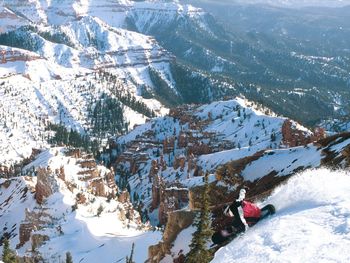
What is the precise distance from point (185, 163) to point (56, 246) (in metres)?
93.6

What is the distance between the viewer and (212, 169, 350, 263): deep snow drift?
24531 mm

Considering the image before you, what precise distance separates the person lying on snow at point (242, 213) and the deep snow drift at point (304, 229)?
0.69 meters

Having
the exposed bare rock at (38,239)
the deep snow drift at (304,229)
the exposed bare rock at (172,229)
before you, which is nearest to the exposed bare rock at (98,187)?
the exposed bare rock at (38,239)

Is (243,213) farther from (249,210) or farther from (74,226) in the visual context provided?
(74,226)

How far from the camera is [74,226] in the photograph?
85312 millimetres

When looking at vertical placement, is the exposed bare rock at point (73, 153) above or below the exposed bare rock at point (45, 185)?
below

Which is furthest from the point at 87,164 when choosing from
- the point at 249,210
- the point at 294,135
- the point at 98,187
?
the point at 249,210

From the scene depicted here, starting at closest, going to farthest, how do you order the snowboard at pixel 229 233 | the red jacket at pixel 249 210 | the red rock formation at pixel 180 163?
the red jacket at pixel 249 210
the snowboard at pixel 229 233
the red rock formation at pixel 180 163

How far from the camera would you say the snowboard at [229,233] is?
31.3m

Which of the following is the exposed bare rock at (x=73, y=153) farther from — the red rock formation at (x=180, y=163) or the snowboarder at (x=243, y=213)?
the snowboarder at (x=243, y=213)

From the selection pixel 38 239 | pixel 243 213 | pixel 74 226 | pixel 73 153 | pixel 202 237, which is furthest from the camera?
pixel 73 153

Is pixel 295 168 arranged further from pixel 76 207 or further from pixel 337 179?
pixel 337 179

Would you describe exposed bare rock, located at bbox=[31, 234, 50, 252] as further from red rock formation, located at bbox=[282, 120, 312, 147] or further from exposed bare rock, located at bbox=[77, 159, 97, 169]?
red rock formation, located at bbox=[282, 120, 312, 147]

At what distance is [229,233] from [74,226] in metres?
57.4
